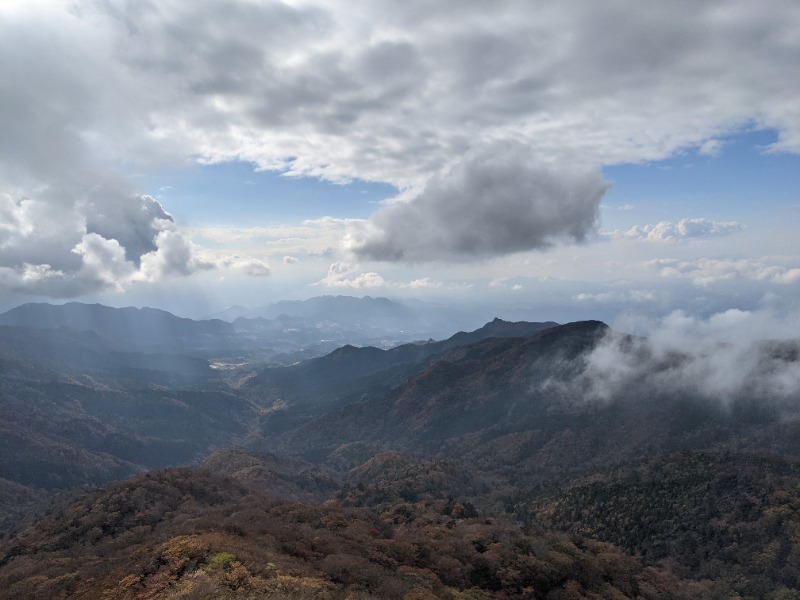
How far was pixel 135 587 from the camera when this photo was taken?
62281 mm

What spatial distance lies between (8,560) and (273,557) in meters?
93.2

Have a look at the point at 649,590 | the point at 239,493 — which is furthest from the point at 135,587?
the point at 239,493

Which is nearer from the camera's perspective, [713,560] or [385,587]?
[385,587]

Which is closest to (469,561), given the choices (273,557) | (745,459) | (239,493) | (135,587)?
(273,557)

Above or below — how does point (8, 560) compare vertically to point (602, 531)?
above

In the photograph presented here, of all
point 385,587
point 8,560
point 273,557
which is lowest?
point 8,560

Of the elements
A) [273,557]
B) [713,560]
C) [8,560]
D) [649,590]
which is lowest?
[713,560]

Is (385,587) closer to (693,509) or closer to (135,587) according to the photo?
(135,587)

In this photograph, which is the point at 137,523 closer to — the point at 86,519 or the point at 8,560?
the point at 86,519

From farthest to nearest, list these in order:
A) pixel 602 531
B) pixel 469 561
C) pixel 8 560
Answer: pixel 602 531 < pixel 8 560 < pixel 469 561

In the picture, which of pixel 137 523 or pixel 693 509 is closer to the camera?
pixel 137 523

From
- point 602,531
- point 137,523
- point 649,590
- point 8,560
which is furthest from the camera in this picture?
point 602,531

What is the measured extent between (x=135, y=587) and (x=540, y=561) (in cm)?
7306

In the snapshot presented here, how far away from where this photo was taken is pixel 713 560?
139 meters
